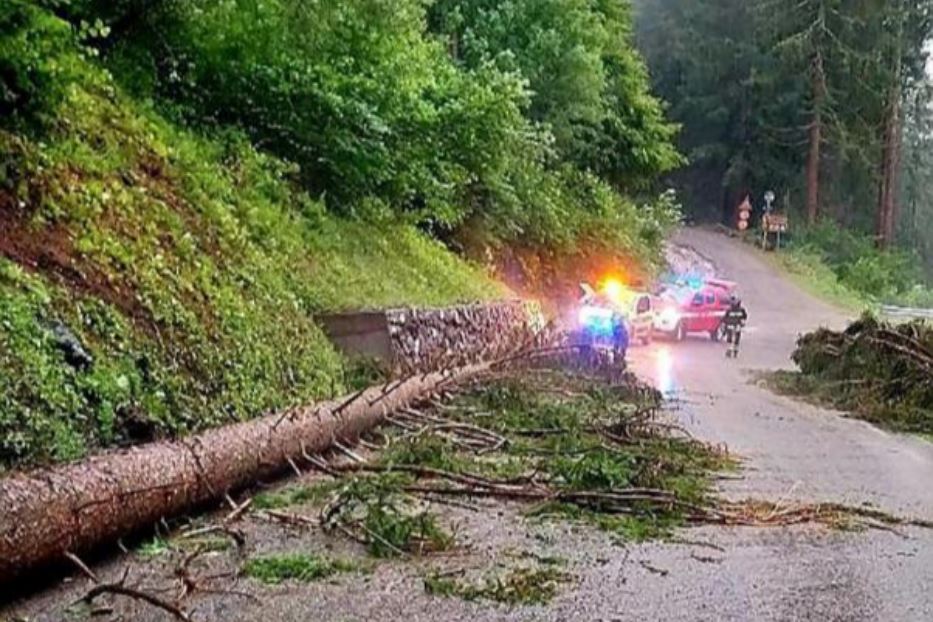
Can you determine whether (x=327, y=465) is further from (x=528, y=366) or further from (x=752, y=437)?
(x=528, y=366)

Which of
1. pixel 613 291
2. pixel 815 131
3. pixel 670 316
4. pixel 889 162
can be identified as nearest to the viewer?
pixel 613 291

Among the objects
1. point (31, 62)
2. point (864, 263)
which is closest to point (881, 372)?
point (31, 62)

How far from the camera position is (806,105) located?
5166cm

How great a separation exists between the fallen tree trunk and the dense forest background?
44515mm

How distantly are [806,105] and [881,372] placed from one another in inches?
1579

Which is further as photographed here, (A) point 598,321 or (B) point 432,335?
(A) point 598,321

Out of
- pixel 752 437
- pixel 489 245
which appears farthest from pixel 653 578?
pixel 489 245

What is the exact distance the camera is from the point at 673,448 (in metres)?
9.26

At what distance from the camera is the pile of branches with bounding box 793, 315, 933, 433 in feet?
43.1

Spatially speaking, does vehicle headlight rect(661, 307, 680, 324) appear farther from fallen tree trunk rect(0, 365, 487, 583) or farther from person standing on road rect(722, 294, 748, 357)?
fallen tree trunk rect(0, 365, 487, 583)

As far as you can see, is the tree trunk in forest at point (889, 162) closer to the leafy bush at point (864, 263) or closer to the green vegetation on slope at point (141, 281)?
the leafy bush at point (864, 263)

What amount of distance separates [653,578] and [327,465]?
9.89ft

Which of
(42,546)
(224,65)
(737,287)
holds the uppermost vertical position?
(224,65)

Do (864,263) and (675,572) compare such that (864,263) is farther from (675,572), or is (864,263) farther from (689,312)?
(675,572)
